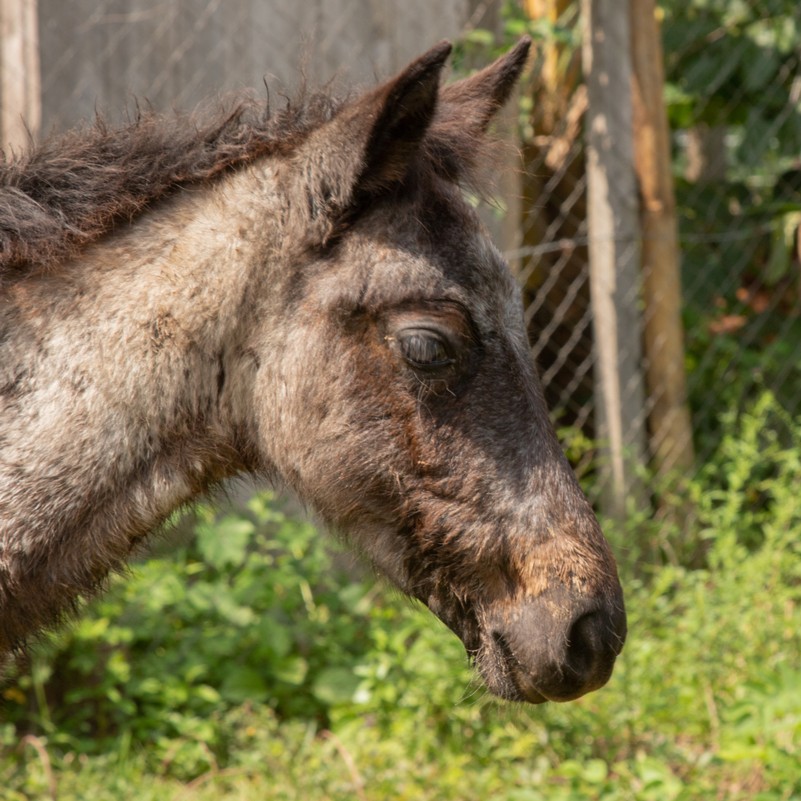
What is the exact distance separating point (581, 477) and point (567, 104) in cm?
218

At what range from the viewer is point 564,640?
2.34m

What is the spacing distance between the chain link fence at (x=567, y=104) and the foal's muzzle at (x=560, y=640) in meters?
2.94

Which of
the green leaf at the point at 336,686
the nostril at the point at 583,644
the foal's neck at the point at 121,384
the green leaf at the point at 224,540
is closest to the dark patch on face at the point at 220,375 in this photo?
the foal's neck at the point at 121,384

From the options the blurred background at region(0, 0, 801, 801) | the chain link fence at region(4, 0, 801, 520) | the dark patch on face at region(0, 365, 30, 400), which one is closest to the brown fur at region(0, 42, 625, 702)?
the dark patch on face at region(0, 365, 30, 400)

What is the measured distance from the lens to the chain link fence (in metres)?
5.16

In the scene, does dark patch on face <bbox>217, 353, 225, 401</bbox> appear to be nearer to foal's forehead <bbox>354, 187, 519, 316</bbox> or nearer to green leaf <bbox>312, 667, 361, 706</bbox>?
foal's forehead <bbox>354, 187, 519, 316</bbox>

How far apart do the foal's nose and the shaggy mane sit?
49.7 inches

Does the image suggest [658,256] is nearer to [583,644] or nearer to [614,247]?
[614,247]

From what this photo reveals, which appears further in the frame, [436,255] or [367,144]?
[436,255]

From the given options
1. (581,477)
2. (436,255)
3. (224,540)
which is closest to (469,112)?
(436,255)

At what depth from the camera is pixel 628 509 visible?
17.3ft

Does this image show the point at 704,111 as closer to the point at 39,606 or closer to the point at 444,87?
the point at 444,87

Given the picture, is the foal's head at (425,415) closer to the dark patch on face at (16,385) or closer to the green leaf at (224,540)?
the dark patch on face at (16,385)

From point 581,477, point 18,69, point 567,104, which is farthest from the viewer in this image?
point 567,104
